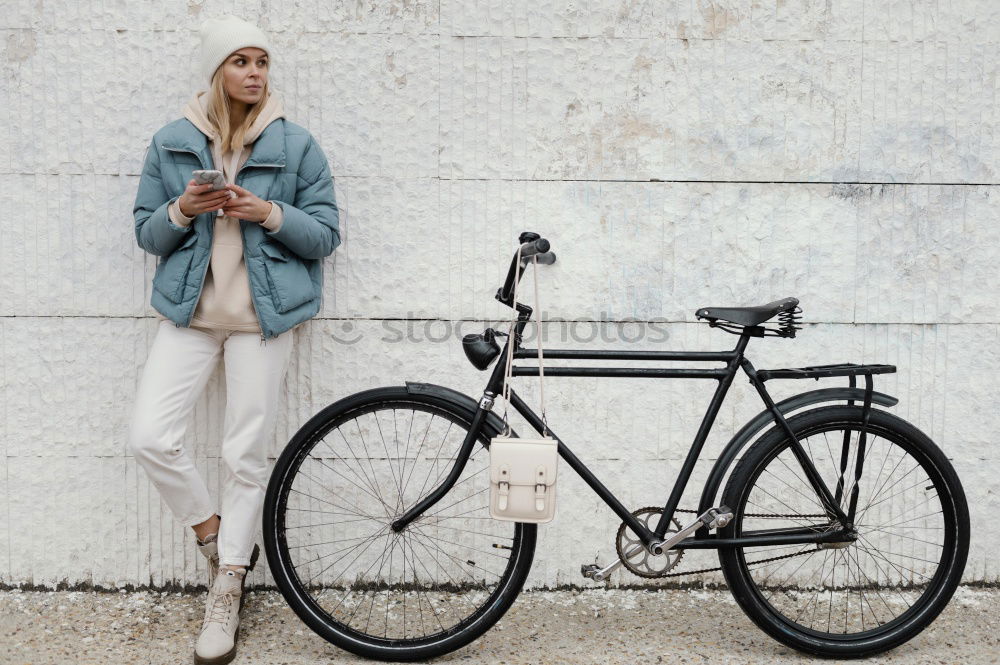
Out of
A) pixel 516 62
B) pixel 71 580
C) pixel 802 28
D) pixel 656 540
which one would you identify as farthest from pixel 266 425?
pixel 802 28

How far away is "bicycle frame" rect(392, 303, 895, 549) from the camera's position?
3135mm

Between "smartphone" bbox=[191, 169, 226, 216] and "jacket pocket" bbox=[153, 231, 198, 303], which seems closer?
"smartphone" bbox=[191, 169, 226, 216]

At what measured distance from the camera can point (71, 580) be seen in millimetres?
3852

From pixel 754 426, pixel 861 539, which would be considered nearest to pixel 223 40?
pixel 754 426

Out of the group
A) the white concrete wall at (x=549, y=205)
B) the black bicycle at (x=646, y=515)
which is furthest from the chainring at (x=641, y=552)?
the white concrete wall at (x=549, y=205)

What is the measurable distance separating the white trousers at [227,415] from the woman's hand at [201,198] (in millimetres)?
503

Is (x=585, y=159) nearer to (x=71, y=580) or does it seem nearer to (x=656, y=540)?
(x=656, y=540)

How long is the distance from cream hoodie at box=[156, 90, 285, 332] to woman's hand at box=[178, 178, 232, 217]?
147 mm

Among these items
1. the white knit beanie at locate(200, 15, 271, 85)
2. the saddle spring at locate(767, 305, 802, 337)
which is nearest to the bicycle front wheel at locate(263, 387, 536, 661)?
the saddle spring at locate(767, 305, 802, 337)

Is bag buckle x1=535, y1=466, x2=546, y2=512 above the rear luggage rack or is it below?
below

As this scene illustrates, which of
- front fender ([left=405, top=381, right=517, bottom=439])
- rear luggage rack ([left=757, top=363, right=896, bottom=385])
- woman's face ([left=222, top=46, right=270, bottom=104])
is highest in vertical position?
woman's face ([left=222, top=46, right=270, bottom=104])

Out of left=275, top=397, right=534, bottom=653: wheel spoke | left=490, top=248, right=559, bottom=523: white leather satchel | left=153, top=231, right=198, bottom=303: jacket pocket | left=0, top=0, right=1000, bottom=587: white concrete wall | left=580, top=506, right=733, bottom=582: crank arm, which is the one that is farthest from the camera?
left=275, top=397, right=534, bottom=653: wheel spoke

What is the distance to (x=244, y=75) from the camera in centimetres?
326

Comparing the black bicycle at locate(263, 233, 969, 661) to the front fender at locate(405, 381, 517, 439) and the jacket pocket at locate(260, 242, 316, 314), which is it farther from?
the jacket pocket at locate(260, 242, 316, 314)
